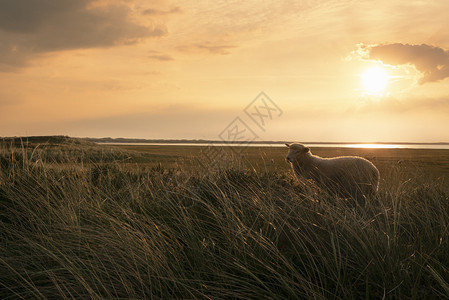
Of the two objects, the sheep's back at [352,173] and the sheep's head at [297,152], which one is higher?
the sheep's head at [297,152]

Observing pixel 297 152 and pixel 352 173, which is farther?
pixel 297 152

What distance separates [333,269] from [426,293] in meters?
0.71

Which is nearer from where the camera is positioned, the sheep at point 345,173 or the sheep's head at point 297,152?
the sheep at point 345,173

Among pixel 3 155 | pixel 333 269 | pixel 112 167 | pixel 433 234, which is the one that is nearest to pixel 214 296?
pixel 333 269

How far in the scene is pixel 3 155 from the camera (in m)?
9.05

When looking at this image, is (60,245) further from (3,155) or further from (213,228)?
(3,155)

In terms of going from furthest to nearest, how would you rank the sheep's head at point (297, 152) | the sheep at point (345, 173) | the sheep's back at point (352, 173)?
the sheep's head at point (297, 152), the sheep's back at point (352, 173), the sheep at point (345, 173)

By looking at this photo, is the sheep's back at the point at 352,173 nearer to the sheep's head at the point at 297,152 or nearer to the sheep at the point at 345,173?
the sheep at the point at 345,173

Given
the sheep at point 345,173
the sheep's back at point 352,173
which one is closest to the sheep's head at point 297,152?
the sheep at point 345,173

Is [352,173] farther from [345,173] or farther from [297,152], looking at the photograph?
[297,152]

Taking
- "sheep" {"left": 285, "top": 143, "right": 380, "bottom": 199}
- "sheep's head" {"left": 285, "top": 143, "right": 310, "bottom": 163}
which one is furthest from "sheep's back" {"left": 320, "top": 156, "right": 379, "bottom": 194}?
"sheep's head" {"left": 285, "top": 143, "right": 310, "bottom": 163}

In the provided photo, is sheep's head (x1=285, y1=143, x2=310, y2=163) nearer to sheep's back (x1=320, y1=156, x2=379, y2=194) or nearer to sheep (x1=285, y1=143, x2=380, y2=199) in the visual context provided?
sheep (x1=285, y1=143, x2=380, y2=199)

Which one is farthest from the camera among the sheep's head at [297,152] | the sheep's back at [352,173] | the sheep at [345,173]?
the sheep's head at [297,152]

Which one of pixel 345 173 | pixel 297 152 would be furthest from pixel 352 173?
pixel 297 152
